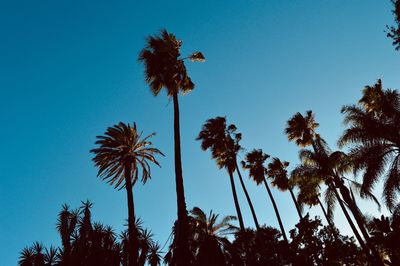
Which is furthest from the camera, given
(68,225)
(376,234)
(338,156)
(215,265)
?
(68,225)

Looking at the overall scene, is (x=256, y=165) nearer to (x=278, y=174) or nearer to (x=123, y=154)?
(x=278, y=174)

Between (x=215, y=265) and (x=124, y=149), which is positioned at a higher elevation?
(x=124, y=149)

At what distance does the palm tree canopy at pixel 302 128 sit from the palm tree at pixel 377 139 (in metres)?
10.5

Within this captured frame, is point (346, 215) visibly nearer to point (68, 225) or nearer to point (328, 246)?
point (328, 246)

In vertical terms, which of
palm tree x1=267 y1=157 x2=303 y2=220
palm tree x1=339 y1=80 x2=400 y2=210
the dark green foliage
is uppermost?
palm tree x1=267 y1=157 x2=303 y2=220

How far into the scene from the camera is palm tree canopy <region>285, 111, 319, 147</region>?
31953mm

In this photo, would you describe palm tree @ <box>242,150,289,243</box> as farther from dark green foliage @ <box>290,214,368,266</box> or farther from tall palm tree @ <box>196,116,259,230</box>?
dark green foliage @ <box>290,214,368,266</box>

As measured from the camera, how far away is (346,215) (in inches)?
923

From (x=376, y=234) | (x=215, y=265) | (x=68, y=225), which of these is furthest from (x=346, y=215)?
(x=68, y=225)

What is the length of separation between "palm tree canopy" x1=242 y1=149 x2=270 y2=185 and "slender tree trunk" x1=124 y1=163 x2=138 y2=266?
17.9 m

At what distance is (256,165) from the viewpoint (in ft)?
117

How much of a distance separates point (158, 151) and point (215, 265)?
1087cm

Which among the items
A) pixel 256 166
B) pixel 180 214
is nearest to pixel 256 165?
pixel 256 166

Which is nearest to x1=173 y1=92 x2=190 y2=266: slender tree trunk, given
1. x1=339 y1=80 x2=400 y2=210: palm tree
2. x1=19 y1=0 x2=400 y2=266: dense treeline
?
x1=19 y1=0 x2=400 y2=266: dense treeline
